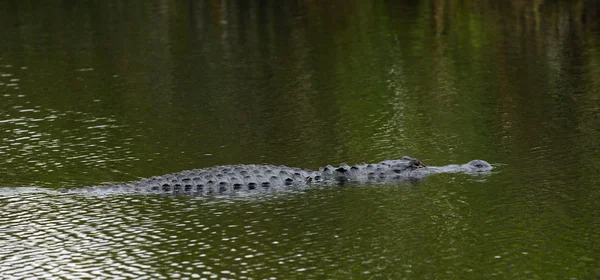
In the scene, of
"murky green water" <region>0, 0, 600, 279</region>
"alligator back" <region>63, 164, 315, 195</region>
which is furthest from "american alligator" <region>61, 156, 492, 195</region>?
"murky green water" <region>0, 0, 600, 279</region>

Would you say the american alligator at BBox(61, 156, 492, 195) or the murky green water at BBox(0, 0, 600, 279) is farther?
the american alligator at BBox(61, 156, 492, 195)

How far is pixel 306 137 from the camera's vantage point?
2506cm

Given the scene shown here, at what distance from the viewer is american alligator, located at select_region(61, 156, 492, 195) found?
20.0 meters

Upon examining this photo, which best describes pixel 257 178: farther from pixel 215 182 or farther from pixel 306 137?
pixel 306 137

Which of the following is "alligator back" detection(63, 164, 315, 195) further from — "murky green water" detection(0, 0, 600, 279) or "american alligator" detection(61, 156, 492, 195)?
"murky green water" detection(0, 0, 600, 279)

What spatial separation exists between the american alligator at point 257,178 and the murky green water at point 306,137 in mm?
542

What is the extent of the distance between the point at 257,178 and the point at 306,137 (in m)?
5.10

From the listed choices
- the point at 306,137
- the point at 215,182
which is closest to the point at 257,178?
the point at 215,182

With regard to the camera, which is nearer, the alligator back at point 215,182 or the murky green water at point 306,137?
the murky green water at point 306,137

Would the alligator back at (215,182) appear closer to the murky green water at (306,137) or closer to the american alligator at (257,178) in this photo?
the american alligator at (257,178)

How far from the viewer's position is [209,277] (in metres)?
14.9

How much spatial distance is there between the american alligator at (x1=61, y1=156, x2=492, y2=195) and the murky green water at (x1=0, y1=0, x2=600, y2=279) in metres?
0.54

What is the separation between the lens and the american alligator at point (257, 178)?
20.0 metres

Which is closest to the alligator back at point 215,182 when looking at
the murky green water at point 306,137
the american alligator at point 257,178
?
the american alligator at point 257,178
